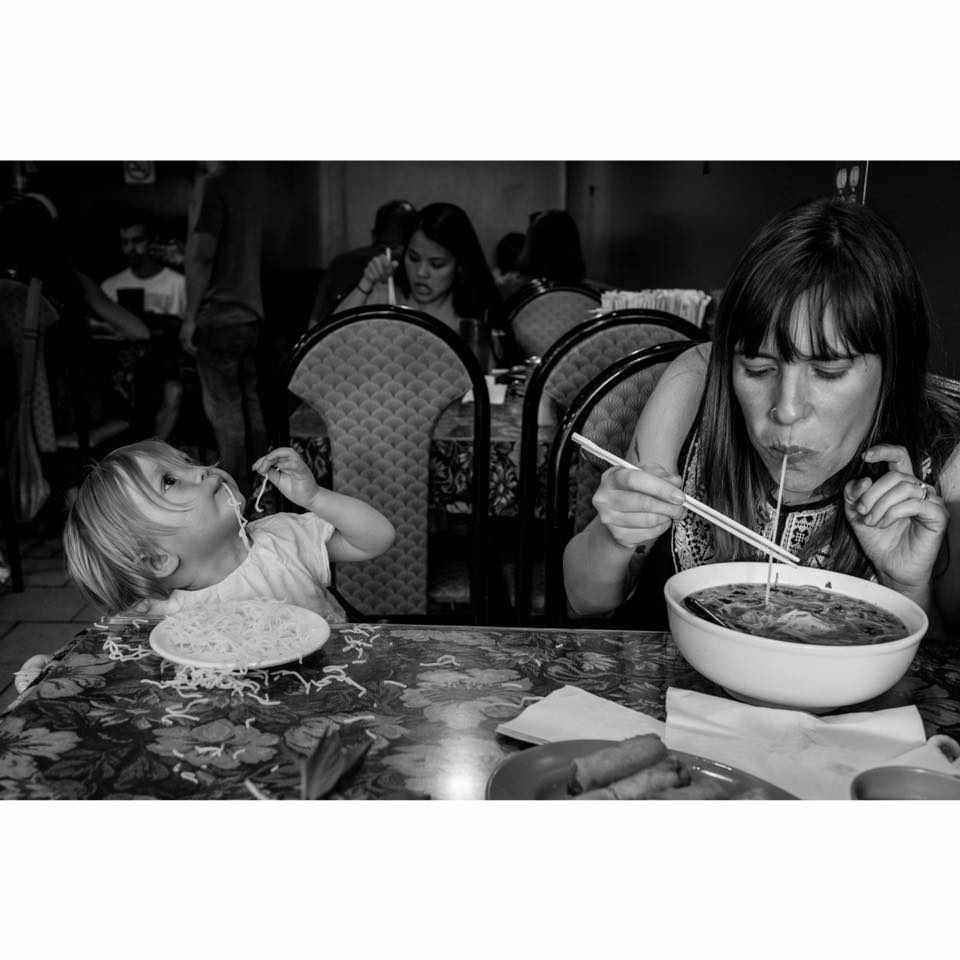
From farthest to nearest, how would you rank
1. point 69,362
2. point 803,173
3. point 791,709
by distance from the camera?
point 69,362 < point 803,173 < point 791,709

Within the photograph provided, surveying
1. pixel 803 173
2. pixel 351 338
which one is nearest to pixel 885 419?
pixel 351 338

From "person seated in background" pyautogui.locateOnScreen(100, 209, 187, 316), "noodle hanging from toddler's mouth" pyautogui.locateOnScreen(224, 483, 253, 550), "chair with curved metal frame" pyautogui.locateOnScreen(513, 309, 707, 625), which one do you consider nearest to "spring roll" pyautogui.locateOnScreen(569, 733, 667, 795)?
"noodle hanging from toddler's mouth" pyautogui.locateOnScreen(224, 483, 253, 550)

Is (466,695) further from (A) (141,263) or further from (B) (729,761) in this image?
(A) (141,263)

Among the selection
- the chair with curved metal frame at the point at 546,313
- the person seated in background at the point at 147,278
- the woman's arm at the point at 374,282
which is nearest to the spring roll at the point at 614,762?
the woman's arm at the point at 374,282

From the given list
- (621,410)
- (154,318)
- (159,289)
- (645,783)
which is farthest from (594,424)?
(159,289)

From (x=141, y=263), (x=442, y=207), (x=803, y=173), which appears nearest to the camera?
(x=803, y=173)

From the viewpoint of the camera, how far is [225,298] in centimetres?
416

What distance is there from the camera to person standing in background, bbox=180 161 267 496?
3.98m

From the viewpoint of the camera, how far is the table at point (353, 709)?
0.81m

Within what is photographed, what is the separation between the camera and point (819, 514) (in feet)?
4.52

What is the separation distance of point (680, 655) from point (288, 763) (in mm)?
485

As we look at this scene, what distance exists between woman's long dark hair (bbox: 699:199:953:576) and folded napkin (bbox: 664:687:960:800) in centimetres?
43

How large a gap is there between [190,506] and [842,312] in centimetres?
104

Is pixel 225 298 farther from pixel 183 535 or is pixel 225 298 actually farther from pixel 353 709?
pixel 353 709
